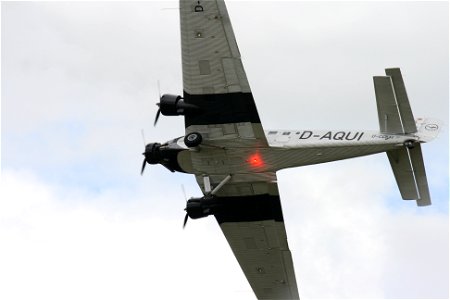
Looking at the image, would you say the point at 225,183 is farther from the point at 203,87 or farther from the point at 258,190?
the point at 203,87

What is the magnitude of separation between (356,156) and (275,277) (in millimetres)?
9354

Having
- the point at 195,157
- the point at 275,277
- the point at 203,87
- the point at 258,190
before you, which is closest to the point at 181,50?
the point at 203,87

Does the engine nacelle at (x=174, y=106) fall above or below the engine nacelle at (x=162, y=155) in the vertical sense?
above

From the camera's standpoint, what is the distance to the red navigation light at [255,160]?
1517 inches

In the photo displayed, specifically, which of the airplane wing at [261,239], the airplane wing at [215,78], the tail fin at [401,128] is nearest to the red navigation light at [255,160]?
the airplane wing at [215,78]

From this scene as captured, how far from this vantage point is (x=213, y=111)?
124 ft

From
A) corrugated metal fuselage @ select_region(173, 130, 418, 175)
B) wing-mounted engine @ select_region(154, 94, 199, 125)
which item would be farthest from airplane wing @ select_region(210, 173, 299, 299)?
wing-mounted engine @ select_region(154, 94, 199, 125)

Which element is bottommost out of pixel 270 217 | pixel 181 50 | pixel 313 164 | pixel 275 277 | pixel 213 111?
pixel 275 277

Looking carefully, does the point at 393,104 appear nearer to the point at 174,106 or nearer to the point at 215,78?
the point at 215,78

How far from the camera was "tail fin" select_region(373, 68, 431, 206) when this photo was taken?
3588cm

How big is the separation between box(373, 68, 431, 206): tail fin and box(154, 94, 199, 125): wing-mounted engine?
22.6 ft

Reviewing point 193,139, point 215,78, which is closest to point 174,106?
point 193,139

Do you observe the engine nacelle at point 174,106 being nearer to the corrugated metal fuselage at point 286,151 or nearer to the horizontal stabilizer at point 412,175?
the corrugated metal fuselage at point 286,151

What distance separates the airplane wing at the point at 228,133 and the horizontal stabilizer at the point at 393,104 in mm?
4561
